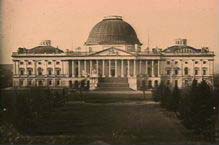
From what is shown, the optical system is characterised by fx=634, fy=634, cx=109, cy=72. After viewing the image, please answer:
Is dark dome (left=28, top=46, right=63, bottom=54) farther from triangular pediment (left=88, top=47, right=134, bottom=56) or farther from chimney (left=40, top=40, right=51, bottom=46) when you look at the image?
triangular pediment (left=88, top=47, right=134, bottom=56)

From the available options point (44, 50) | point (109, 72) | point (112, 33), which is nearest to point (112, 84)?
point (109, 72)

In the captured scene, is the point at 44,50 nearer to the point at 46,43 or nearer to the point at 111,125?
the point at 46,43

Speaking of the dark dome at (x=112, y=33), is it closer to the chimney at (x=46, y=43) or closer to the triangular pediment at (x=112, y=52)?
the triangular pediment at (x=112, y=52)

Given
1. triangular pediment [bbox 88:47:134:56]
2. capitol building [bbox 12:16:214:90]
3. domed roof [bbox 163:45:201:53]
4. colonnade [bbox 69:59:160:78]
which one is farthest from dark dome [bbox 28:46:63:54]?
domed roof [bbox 163:45:201:53]

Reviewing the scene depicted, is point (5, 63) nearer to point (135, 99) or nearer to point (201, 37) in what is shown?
point (135, 99)

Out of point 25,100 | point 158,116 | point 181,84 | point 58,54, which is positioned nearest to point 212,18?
point 181,84

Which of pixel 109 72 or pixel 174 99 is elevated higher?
→ pixel 109 72

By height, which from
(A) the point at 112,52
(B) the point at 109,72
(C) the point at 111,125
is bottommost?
(C) the point at 111,125
